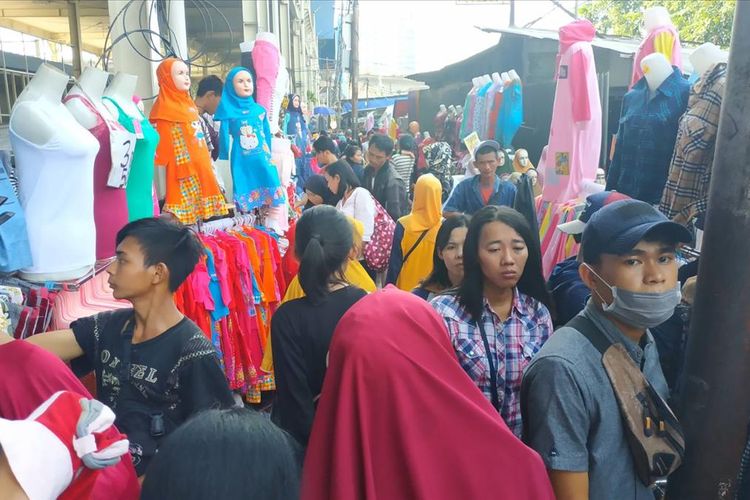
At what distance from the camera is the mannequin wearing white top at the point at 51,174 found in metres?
2.77

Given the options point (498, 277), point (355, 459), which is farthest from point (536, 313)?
point (355, 459)

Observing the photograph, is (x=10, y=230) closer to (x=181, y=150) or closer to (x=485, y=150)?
(x=181, y=150)

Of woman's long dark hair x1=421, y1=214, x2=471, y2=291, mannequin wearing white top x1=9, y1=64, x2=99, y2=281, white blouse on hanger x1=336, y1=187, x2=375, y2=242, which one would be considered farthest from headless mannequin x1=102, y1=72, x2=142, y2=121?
white blouse on hanger x1=336, y1=187, x2=375, y2=242

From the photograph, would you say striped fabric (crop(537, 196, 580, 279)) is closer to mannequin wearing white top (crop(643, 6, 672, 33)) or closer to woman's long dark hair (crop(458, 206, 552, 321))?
mannequin wearing white top (crop(643, 6, 672, 33))

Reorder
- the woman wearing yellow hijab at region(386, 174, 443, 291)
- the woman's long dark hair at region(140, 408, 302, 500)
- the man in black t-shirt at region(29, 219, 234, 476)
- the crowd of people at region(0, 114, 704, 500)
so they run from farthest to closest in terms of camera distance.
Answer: the woman wearing yellow hijab at region(386, 174, 443, 291) < the man in black t-shirt at region(29, 219, 234, 476) < the crowd of people at region(0, 114, 704, 500) < the woman's long dark hair at region(140, 408, 302, 500)

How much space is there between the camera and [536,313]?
2.47 metres

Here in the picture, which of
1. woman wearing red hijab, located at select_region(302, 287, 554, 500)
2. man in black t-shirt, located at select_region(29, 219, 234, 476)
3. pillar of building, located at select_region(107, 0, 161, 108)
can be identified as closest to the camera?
woman wearing red hijab, located at select_region(302, 287, 554, 500)

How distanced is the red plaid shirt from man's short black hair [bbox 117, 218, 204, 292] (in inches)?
36.9

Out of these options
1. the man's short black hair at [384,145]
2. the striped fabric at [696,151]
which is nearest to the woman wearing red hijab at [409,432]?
the striped fabric at [696,151]

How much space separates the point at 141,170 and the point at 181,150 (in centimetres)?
41

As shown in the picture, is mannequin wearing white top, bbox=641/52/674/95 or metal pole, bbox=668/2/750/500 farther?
mannequin wearing white top, bbox=641/52/674/95

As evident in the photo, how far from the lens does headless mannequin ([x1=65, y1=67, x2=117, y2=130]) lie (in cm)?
316

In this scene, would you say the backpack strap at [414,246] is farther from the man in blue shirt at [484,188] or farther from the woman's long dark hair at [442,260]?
the woman's long dark hair at [442,260]

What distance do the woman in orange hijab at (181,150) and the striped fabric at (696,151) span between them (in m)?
2.66
